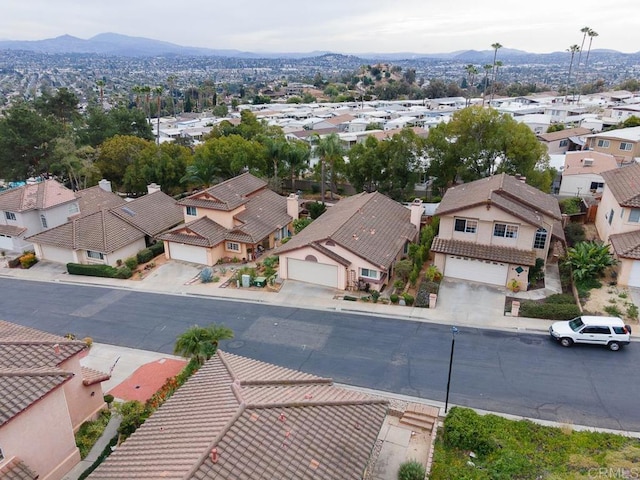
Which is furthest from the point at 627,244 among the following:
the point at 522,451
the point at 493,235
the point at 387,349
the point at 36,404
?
the point at 36,404

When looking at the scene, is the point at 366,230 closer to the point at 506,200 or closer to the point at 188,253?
the point at 506,200

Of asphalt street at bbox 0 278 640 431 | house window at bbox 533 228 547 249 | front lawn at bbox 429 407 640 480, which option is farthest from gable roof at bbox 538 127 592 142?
front lawn at bbox 429 407 640 480

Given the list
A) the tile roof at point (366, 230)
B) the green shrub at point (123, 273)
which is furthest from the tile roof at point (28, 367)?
the tile roof at point (366, 230)

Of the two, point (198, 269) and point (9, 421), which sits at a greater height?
point (9, 421)

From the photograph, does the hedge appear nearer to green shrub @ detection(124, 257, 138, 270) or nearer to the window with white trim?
green shrub @ detection(124, 257, 138, 270)

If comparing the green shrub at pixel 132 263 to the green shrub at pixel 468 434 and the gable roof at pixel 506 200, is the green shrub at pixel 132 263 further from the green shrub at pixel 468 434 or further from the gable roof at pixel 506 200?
the green shrub at pixel 468 434

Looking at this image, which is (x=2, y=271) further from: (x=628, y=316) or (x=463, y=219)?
(x=628, y=316)

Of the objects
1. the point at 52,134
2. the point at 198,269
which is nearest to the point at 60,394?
the point at 198,269
